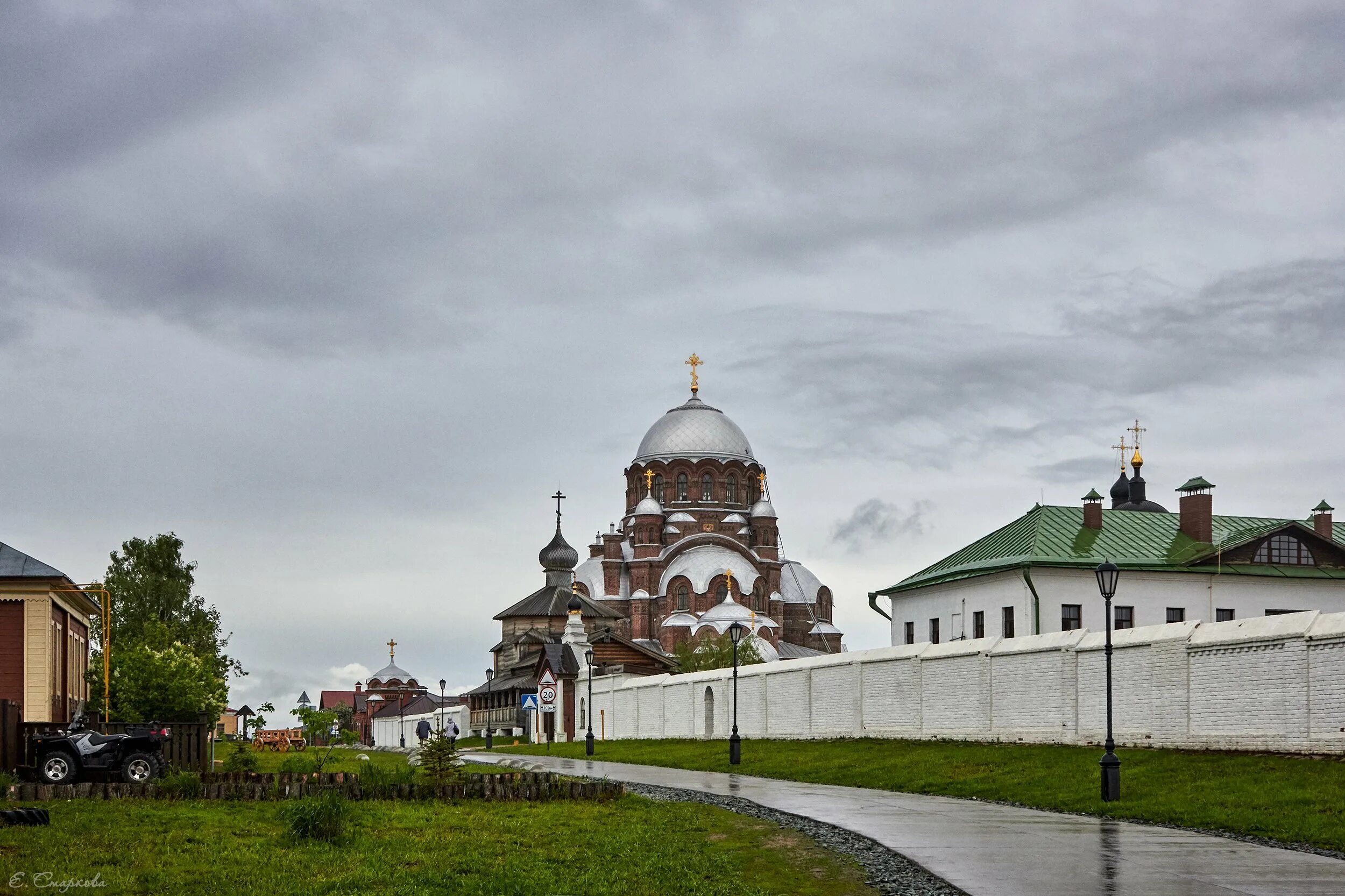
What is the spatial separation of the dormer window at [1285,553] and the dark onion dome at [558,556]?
63036 millimetres

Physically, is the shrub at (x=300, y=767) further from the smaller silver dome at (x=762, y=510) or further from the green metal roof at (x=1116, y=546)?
the smaller silver dome at (x=762, y=510)

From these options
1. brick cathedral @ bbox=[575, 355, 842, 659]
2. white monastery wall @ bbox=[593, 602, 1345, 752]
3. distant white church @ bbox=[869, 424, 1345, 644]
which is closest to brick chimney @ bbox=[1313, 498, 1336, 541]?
distant white church @ bbox=[869, 424, 1345, 644]

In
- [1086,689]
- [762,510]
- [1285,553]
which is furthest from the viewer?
[762,510]

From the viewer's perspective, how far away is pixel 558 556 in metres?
102

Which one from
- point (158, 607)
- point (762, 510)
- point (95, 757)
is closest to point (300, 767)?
point (95, 757)

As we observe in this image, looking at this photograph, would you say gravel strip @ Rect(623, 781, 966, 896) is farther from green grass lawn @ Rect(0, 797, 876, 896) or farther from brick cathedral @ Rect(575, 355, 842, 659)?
brick cathedral @ Rect(575, 355, 842, 659)

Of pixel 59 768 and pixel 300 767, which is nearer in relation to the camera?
pixel 59 768

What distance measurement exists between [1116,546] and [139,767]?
103ft

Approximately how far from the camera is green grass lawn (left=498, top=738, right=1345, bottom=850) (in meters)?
17.3

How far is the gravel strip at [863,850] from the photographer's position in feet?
39.3

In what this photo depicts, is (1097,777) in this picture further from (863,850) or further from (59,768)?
(59,768)

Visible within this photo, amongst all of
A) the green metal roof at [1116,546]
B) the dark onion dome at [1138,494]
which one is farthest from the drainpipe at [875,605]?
the dark onion dome at [1138,494]

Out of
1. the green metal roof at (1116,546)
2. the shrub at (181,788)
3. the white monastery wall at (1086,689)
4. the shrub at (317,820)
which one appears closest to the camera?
the shrub at (317,820)

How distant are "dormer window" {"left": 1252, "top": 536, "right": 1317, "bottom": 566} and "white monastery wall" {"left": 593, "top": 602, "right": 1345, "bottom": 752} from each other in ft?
48.1
